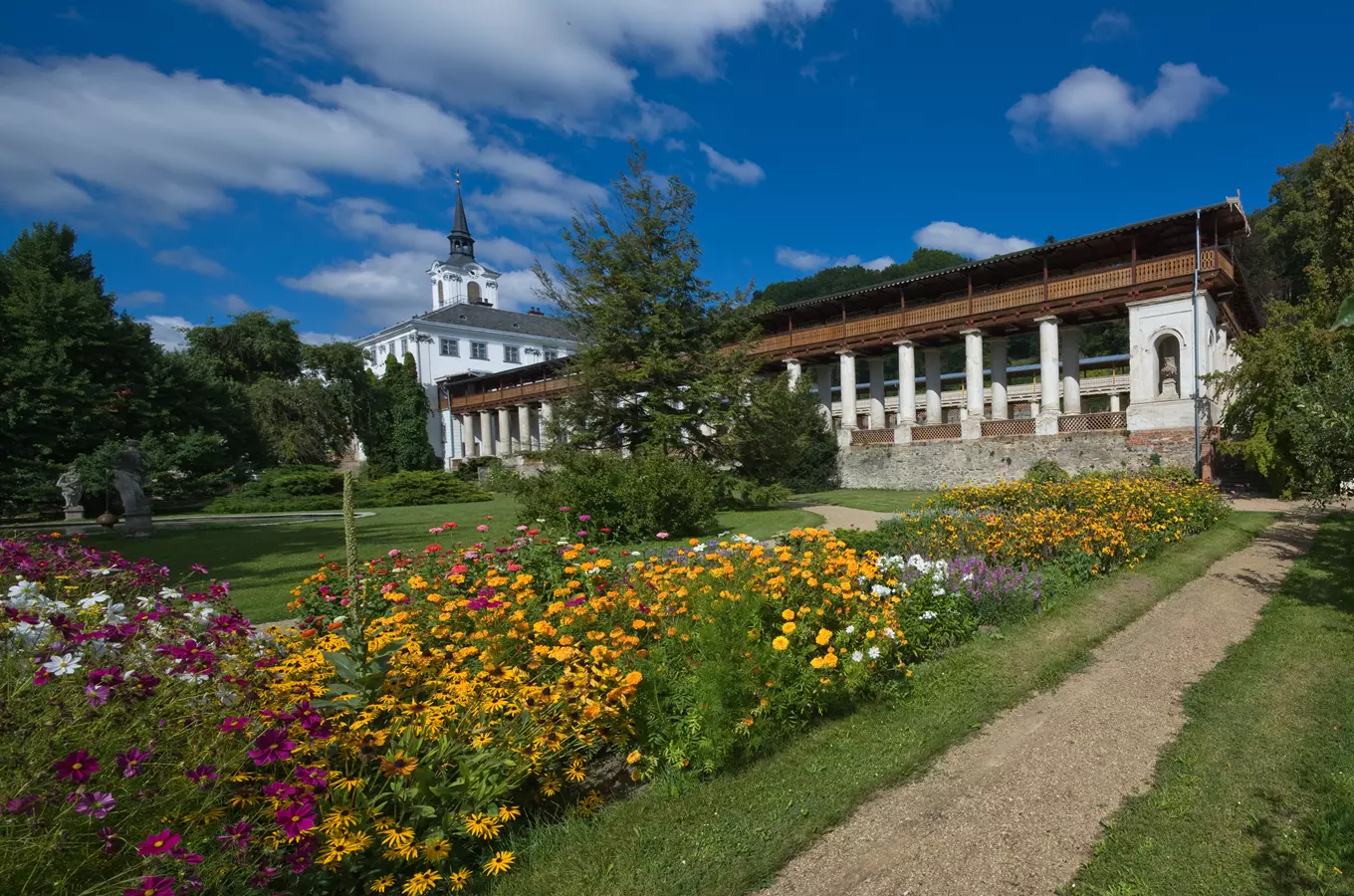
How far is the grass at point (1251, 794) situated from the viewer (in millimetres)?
2707

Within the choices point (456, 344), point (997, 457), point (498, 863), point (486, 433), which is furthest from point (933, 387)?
point (456, 344)

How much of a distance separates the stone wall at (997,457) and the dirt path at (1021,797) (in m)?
18.6

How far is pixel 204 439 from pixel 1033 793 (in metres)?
31.0

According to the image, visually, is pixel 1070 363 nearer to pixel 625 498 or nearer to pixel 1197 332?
pixel 1197 332

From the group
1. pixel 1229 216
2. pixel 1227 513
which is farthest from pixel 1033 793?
pixel 1229 216

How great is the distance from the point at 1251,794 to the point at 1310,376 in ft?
31.3

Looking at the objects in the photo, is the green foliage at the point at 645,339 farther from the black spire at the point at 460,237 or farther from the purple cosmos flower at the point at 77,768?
the black spire at the point at 460,237

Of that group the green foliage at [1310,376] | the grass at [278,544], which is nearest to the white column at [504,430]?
the grass at [278,544]

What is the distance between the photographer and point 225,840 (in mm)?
1964

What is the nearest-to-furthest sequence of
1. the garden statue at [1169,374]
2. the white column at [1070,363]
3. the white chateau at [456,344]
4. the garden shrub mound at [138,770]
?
the garden shrub mound at [138,770] < the garden statue at [1169,374] < the white column at [1070,363] < the white chateau at [456,344]

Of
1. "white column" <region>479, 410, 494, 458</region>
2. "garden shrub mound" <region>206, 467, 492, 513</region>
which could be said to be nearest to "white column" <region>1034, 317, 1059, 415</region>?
"garden shrub mound" <region>206, 467, 492, 513</region>

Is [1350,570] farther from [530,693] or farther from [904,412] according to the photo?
[904,412]

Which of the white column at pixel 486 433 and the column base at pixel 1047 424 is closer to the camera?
the column base at pixel 1047 424

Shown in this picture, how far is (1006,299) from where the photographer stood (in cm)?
2569
